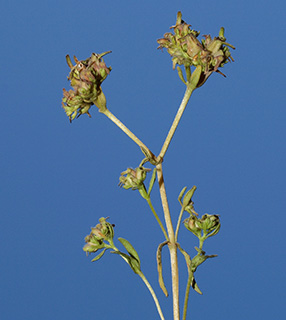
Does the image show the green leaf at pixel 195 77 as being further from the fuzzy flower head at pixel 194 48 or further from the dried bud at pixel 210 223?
the dried bud at pixel 210 223

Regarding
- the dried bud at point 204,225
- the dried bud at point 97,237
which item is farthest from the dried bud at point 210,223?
the dried bud at point 97,237

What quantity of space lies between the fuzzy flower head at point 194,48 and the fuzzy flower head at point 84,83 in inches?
6.8

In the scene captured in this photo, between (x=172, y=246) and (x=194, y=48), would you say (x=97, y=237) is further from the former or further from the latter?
(x=194, y=48)

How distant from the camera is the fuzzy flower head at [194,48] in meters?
2.28

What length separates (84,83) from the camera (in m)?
2.30

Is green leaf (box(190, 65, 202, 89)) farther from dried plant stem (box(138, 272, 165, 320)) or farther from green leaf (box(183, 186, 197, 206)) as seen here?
dried plant stem (box(138, 272, 165, 320))

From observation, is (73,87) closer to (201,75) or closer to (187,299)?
(201,75)

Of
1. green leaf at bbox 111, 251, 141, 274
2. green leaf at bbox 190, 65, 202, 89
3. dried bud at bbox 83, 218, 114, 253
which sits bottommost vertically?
green leaf at bbox 111, 251, 141, 274

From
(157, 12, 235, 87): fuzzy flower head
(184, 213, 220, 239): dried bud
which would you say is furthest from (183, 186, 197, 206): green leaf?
(157, 12, 235, 87): fuzzy flower head

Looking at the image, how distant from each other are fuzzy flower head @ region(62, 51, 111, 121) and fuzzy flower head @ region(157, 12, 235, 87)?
17 centimetres

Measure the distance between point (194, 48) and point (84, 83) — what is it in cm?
29

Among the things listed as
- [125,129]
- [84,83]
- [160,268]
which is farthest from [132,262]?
[84,83]

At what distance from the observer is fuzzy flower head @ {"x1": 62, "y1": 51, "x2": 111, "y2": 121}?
7.55ft

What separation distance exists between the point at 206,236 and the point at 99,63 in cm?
55
